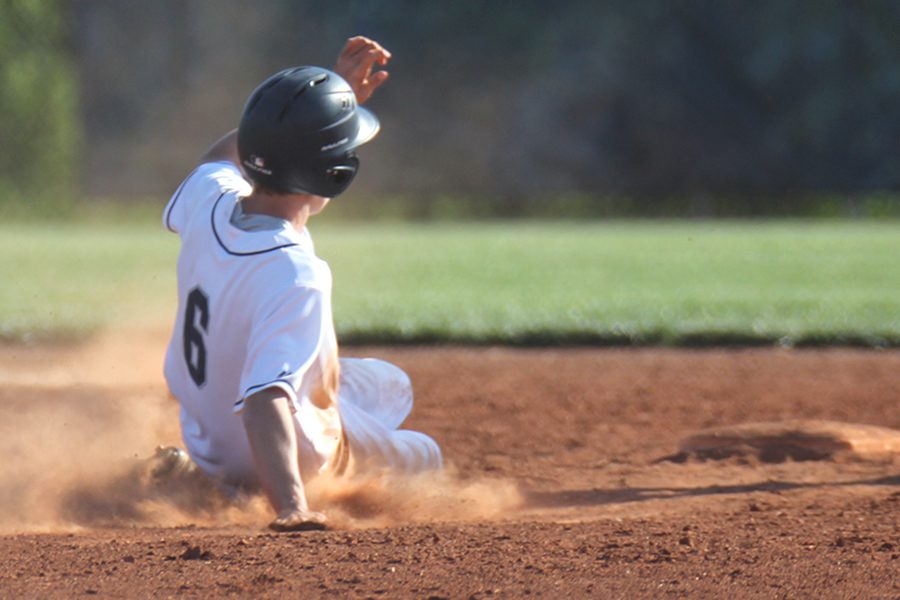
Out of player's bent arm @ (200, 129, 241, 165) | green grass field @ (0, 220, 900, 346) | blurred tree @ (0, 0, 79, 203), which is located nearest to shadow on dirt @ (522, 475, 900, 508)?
player's bent arm @ (200, 129, 241, 165)

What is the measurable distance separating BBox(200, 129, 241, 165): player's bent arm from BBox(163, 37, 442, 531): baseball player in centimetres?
22

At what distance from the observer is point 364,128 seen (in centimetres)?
349

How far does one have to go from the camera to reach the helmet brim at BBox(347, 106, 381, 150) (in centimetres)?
343

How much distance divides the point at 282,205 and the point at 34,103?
2019 cm

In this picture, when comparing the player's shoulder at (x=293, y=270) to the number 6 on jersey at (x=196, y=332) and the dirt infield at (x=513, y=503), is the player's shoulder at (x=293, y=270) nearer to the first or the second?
the number 6 on jersey at (x=196, y=332)

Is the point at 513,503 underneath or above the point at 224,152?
underneath

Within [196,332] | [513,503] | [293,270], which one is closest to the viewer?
[293,270]

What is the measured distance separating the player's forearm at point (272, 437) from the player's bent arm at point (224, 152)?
1.15 metres

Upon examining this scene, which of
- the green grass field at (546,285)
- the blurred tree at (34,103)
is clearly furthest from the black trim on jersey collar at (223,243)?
the blurred tree at (34,103)

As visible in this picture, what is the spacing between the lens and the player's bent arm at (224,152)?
3.97m

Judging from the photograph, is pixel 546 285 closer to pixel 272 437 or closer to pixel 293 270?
pixel 293 270

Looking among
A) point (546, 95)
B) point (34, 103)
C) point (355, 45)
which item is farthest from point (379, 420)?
point (546, 95)

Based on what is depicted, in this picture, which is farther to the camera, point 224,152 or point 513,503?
point 224,152

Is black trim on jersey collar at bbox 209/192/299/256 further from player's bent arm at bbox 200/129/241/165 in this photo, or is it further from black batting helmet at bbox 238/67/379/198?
player's bent arm at bbox 200/129/241/165
